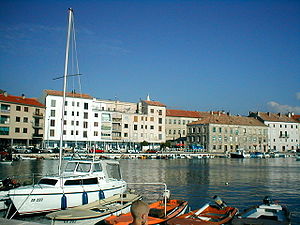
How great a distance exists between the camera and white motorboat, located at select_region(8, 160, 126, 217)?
58.7 ft

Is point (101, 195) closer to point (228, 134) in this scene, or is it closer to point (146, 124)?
point (146, 124)

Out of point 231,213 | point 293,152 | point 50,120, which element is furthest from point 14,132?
point 293,152

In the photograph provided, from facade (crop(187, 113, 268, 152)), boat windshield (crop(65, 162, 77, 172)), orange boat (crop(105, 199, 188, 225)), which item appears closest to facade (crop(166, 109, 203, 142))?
facade (crop(187, 113, 268, 152))

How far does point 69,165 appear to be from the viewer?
73.0 feet

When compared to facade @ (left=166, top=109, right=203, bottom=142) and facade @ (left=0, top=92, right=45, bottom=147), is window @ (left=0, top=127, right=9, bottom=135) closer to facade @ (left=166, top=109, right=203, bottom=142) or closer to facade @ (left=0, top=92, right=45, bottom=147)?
facade @ (left=0, top=92, right=45, bottom=147)

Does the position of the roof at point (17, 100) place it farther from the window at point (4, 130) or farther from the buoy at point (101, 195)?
the buoy at point (101, 195)

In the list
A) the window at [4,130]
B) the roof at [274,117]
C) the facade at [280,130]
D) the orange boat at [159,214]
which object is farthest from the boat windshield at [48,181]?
the roof at [274,117]

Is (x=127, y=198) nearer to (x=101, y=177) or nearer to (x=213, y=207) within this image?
(x=101, y=177)

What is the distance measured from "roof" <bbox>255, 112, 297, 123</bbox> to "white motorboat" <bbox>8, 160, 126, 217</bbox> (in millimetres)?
107498

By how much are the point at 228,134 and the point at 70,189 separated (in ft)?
309

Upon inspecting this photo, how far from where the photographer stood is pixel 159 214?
1620 cm

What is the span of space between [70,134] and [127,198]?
68584 millimetres

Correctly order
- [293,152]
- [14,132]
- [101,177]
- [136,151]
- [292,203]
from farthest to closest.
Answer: [293,152], [136,151], [14,132], [292,203], [101,177]

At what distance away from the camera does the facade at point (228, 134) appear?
347 ft
